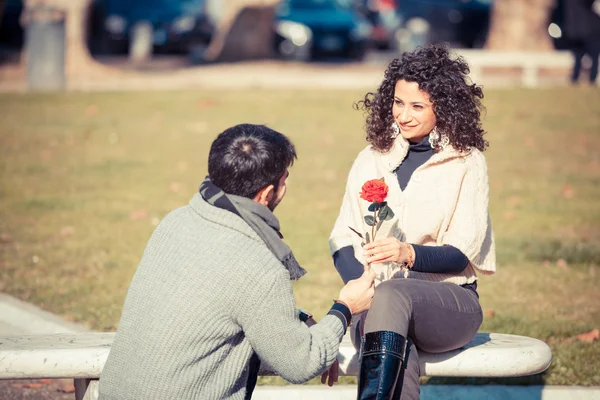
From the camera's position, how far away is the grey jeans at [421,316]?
3.18m

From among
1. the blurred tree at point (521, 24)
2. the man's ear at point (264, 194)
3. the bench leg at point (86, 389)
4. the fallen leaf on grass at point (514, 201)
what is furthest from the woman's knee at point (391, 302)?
the blurred tree at point (521, 24)

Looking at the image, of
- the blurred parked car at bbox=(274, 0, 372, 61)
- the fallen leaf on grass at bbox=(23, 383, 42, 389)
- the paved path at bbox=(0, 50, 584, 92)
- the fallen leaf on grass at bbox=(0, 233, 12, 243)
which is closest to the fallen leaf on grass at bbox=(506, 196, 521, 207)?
the fallen leaf on grass at bbox=(0, 233, 12, 243)

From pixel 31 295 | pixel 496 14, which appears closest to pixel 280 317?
pixel 31 295

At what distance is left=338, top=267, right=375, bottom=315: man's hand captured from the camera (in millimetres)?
3229

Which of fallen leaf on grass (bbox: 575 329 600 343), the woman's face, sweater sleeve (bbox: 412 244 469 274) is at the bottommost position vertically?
fallen leaf on grass (bbox: 575 329 600 343)

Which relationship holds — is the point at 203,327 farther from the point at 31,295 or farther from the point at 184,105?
the point at 184,105

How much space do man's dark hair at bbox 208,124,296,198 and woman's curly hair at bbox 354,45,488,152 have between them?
3.33ft

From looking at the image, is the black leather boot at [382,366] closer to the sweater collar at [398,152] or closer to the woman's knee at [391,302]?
the woman's knee at [391,302]

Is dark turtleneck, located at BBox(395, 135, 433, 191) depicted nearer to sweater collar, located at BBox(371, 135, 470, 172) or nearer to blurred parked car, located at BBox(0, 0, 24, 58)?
sweater collar, located at BBox(371, 135, 470, 172)

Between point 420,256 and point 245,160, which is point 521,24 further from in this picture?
point 245,160

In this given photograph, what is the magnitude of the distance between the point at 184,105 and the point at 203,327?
1067 cm

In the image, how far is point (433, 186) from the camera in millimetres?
3658

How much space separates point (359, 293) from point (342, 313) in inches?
6.8

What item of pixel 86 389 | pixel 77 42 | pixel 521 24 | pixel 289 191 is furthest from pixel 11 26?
pixel 86 389
